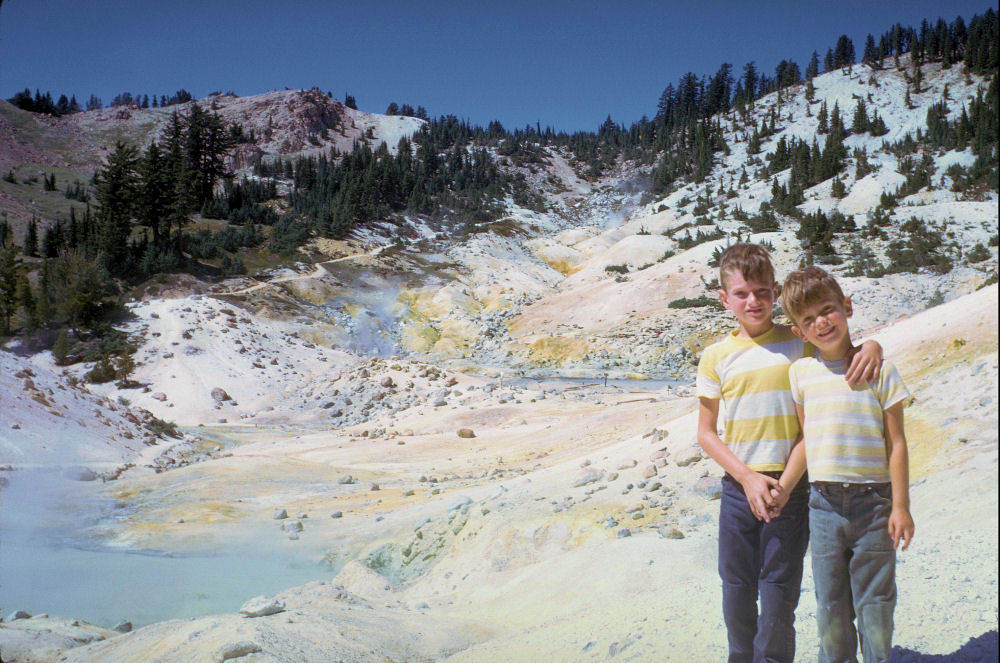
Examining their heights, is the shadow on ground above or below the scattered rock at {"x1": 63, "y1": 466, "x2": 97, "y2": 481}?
above

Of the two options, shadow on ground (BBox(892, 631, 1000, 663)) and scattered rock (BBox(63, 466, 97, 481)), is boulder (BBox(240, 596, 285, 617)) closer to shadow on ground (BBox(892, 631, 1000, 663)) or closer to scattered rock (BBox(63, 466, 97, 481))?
shadow on ground (BBox(892, 631, 1000, 663))

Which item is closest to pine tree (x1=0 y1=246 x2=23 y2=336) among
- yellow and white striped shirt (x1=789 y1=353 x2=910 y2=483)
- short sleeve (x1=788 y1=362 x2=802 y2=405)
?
short sleeve (x1=788 y1=362 x2=802 y2=405)

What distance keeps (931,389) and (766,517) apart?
218 centimetres

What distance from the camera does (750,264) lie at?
1.92 m

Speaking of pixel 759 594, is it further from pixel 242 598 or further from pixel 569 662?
pixel 242 598

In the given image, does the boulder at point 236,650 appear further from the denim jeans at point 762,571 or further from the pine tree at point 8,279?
the pine tree at point 8,279

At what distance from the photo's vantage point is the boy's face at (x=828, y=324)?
5.88 feet

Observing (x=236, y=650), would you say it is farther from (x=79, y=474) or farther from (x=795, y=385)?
(x=79, y=474)

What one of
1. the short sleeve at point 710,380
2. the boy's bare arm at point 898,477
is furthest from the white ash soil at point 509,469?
the short sleeve at point 710,380

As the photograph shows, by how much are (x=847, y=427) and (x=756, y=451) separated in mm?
285

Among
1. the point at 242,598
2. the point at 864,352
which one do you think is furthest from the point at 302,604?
the point at 864,352

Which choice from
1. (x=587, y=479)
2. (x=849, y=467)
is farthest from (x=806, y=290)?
(x=587, y=479)

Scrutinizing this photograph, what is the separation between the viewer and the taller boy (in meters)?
1.96

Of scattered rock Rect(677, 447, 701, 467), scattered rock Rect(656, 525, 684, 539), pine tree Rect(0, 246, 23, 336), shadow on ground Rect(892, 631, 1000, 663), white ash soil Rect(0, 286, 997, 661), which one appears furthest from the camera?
pine tree Rect(0, 246, 23, 336)
